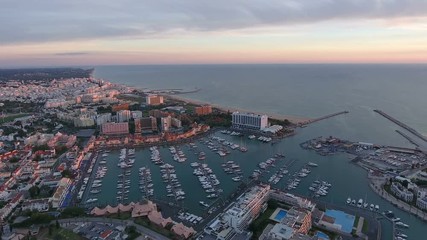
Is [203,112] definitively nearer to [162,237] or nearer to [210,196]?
[210,196]

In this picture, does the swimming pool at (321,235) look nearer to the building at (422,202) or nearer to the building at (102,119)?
the building at (422,202)

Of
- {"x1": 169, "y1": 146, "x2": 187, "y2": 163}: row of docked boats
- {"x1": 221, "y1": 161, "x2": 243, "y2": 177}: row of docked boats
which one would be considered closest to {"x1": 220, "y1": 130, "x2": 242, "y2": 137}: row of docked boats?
{"x1": 169, "y1": 146, "x2": 187, "y2": 163}: row of docked boats

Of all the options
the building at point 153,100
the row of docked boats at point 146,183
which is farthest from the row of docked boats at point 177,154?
the building at point 153,100

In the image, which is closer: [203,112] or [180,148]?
[180,148]

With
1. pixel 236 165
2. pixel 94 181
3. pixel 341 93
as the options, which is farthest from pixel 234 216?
pixel 341 93

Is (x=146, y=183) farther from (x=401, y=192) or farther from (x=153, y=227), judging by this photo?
(x=401, y=192)

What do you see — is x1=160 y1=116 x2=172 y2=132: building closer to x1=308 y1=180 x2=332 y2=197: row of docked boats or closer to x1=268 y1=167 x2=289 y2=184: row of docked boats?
x1=268 y1=167 x2=289 y2=184: row of docked boats

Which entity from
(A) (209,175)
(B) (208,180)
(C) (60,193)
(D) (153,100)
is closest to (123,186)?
(C) (60,193)
